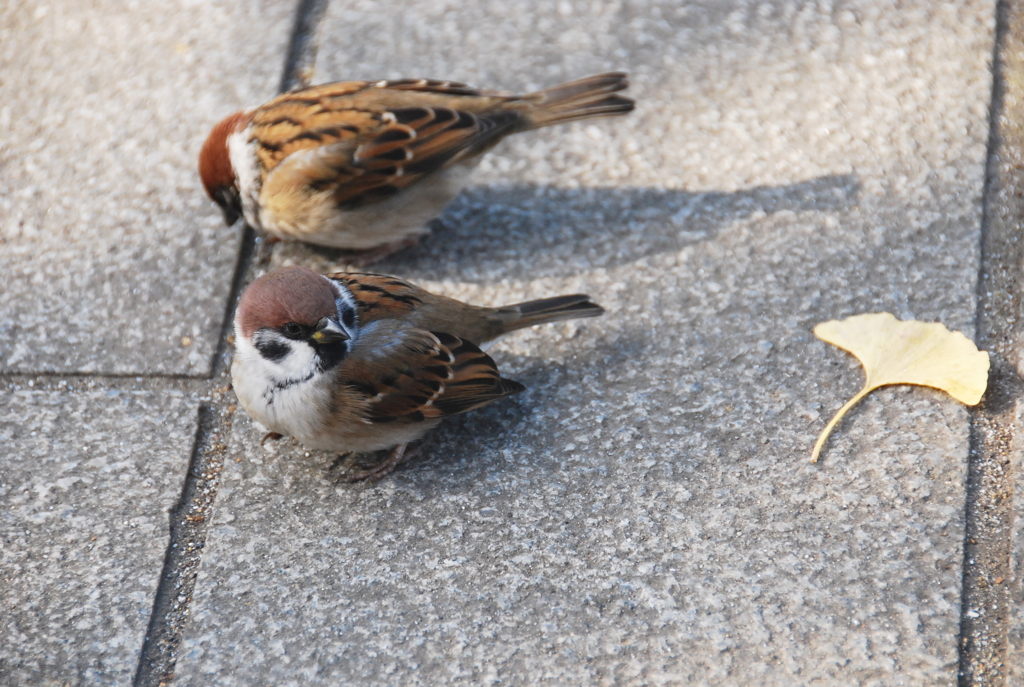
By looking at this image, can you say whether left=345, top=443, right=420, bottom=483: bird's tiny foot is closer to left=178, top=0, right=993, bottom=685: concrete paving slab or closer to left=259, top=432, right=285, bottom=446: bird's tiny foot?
left=178, top=0, right=993, bottom=685: concrete paving slab

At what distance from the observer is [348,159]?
329 cm

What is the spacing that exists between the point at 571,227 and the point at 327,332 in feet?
3.74

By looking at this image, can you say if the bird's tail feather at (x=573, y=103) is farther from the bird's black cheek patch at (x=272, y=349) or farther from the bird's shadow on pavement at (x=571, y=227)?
the bird's black cheek patch at (x=272, y=349)

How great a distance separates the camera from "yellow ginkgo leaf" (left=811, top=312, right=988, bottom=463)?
280 centimetres

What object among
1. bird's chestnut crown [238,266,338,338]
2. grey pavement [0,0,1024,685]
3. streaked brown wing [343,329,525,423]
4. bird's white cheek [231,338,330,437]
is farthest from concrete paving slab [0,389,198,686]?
streaked brown wing [343,329,525,423]

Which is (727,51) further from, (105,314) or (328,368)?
(105,314)

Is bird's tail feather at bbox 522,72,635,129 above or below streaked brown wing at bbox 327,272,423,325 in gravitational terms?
above

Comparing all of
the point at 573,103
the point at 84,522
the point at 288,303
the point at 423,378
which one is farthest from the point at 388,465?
the point at 573,103

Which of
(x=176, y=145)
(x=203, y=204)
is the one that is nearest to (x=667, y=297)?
(x=203, y=204)

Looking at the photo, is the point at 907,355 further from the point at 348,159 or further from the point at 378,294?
the point at 348,159

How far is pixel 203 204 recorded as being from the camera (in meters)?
3.54

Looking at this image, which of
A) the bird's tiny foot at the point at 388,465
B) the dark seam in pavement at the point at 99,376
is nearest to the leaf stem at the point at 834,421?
the bird's tiny foot at the point at 388,465

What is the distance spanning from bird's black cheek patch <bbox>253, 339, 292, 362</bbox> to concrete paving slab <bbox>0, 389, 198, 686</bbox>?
351 mm

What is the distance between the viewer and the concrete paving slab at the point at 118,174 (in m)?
3.10
